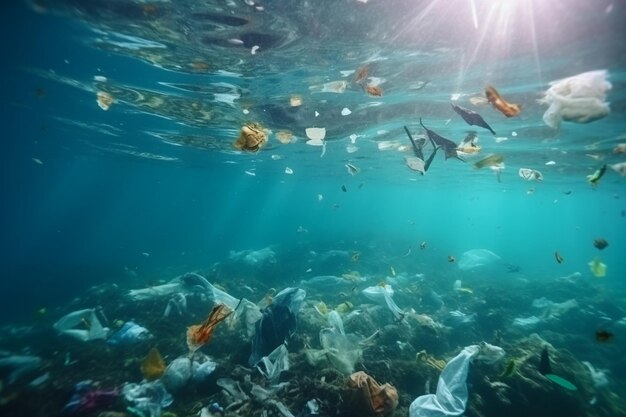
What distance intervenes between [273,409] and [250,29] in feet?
32.5

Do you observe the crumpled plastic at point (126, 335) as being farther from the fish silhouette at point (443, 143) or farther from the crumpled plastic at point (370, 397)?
the fish silhouette at point (443, 143)

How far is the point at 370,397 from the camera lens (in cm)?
553

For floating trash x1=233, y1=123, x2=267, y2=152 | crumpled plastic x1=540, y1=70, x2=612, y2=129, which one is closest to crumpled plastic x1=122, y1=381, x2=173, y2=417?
floating trash x1=233, y1=123, x2=267, y2=152

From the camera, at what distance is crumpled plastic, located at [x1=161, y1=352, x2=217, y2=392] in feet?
21.7

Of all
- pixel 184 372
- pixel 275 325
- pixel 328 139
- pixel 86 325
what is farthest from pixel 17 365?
pixel 328 139

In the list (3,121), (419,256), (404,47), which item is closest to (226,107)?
(404,47)

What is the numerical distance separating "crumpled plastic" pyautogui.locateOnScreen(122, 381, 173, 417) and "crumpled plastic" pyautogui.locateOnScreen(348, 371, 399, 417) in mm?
3572

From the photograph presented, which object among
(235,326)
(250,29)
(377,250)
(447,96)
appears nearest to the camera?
(250,29)

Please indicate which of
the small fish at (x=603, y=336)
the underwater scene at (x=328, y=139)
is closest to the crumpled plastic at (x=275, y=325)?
the underwater scene at (x=328, y=139)

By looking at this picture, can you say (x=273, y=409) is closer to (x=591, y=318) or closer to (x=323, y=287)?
(x=323, y=287)

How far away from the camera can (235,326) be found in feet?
35.2

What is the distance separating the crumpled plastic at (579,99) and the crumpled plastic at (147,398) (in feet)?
28.0

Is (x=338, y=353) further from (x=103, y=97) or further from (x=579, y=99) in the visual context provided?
(x=103, y=97)

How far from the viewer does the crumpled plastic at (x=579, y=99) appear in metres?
4.95
